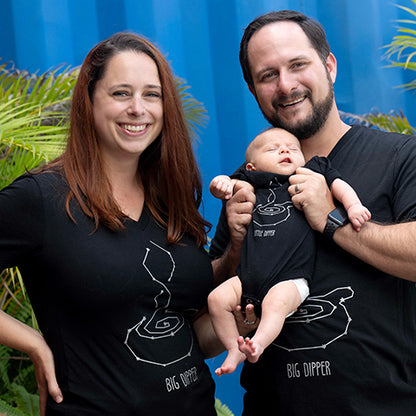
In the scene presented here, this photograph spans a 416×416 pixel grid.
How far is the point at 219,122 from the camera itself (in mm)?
3809

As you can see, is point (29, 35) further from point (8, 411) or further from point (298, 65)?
point (8, 411)

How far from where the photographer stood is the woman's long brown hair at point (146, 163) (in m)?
2.04

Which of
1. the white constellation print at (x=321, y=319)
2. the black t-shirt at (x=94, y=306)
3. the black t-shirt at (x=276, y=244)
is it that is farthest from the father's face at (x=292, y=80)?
the black t-shirt at (x=94, y=306)

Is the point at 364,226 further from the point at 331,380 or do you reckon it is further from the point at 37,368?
the point at 37,368

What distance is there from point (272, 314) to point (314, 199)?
43 centimetres

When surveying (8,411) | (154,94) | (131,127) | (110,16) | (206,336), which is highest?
(110,16)

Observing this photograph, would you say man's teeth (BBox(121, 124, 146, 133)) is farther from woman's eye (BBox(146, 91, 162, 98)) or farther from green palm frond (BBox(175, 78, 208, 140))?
green palm frond (BBox(175, 78, 208, 140))

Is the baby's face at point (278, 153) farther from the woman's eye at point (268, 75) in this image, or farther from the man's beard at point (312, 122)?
the woman's eye at point (268, 75)

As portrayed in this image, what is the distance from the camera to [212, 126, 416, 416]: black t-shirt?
6.12ft

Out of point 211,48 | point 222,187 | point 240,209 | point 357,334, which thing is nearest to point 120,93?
point 222,187

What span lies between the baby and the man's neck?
0.26 feet

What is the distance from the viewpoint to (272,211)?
2098 mm

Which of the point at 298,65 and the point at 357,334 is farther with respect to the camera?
the point at 298,65

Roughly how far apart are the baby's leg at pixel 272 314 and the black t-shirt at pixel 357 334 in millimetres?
115
